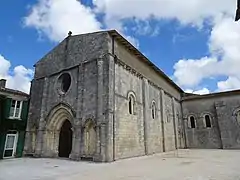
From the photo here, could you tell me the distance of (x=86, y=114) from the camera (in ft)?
44.5

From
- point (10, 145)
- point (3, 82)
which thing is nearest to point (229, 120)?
point (10, 145)

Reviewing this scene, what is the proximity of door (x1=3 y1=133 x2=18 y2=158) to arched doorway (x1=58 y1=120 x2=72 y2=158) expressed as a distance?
3.57m

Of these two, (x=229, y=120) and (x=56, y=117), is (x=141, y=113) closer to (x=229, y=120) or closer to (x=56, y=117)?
(x=56, y=117)

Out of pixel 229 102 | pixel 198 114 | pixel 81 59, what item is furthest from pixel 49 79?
pixel 229 102

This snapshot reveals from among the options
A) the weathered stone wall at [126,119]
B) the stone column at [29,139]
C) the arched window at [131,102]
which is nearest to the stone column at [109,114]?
the weathered stone wall at [126,119]

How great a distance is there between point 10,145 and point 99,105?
28.0ft

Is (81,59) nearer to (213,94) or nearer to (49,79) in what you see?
(49,79)

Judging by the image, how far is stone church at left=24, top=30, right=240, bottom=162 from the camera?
1298 centimetres

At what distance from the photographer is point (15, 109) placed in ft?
54.5

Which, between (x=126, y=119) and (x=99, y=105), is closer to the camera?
(x=99, y=105)

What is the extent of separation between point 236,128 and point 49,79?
2076 centimetres

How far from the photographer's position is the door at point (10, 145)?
1528 cm

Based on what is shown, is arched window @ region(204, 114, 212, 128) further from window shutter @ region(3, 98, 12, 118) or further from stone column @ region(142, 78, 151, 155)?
window shutter @ region(3, 98, 12, 118)

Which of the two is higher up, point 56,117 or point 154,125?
point 56,117
